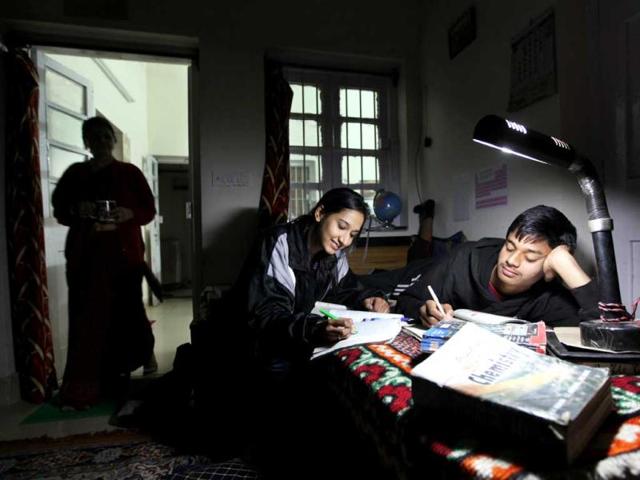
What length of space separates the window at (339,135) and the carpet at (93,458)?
167 centimetres

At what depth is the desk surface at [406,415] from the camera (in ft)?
1.24

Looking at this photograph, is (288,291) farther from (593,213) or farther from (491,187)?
(491,187)

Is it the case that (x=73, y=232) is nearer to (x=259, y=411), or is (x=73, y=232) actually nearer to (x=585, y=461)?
(x=259, y=411)

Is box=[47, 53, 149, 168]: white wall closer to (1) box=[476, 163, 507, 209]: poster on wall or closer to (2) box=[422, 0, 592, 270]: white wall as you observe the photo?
(2) box=[422, 0, 592, 270]: white wall

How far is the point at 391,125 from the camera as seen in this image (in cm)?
299

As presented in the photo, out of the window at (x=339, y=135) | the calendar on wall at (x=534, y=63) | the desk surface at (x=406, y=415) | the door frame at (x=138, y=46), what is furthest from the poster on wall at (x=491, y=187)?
the door frame at (x=138, y=46)

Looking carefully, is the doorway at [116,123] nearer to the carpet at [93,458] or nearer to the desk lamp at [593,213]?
the carpet at [93,458]

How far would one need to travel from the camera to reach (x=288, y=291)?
48.7 inches

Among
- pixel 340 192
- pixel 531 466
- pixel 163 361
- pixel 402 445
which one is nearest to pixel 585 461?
pixel 531 466

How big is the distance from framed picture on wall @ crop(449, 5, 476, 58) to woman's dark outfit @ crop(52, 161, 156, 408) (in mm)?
2116

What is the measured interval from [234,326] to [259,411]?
1.02 ft

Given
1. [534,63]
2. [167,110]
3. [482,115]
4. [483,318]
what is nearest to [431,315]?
[483,318]

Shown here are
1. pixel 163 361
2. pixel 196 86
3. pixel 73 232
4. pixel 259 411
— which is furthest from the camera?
pixel 163 361

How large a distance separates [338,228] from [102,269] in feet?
5.22
